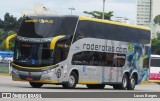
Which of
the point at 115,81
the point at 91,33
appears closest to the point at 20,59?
the point at 91,33

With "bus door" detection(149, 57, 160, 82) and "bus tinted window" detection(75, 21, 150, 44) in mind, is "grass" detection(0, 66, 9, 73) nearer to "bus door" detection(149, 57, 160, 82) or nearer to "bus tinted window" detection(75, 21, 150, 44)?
"bus door" detection(149, 57, 160, 82)

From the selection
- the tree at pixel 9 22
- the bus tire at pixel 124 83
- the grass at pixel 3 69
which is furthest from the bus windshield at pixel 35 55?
the tree at pixel 9 22

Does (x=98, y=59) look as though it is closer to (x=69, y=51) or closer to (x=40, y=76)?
(x=69, y=51)

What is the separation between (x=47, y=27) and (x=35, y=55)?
150 cm

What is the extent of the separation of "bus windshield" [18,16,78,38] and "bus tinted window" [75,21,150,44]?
583 millimetres

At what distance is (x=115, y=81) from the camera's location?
35750 millimetres

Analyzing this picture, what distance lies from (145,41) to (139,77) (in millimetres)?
2134

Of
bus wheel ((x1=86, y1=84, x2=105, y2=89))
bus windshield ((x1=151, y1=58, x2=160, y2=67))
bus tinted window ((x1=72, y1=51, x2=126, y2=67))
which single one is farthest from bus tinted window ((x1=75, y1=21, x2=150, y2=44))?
bus windshield ((x1=151, y1=58, x2=160, y2=67))

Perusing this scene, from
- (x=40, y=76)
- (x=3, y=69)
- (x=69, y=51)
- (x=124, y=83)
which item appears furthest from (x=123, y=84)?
(x=3, y=69)

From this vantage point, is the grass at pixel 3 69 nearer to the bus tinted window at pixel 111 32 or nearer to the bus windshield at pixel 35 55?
the bus tinted window at pixel 111 32

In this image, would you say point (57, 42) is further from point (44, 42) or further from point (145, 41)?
point (145, 41)

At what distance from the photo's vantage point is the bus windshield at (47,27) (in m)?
31.1

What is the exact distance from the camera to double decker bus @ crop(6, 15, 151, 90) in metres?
30.9

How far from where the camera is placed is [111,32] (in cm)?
3475
